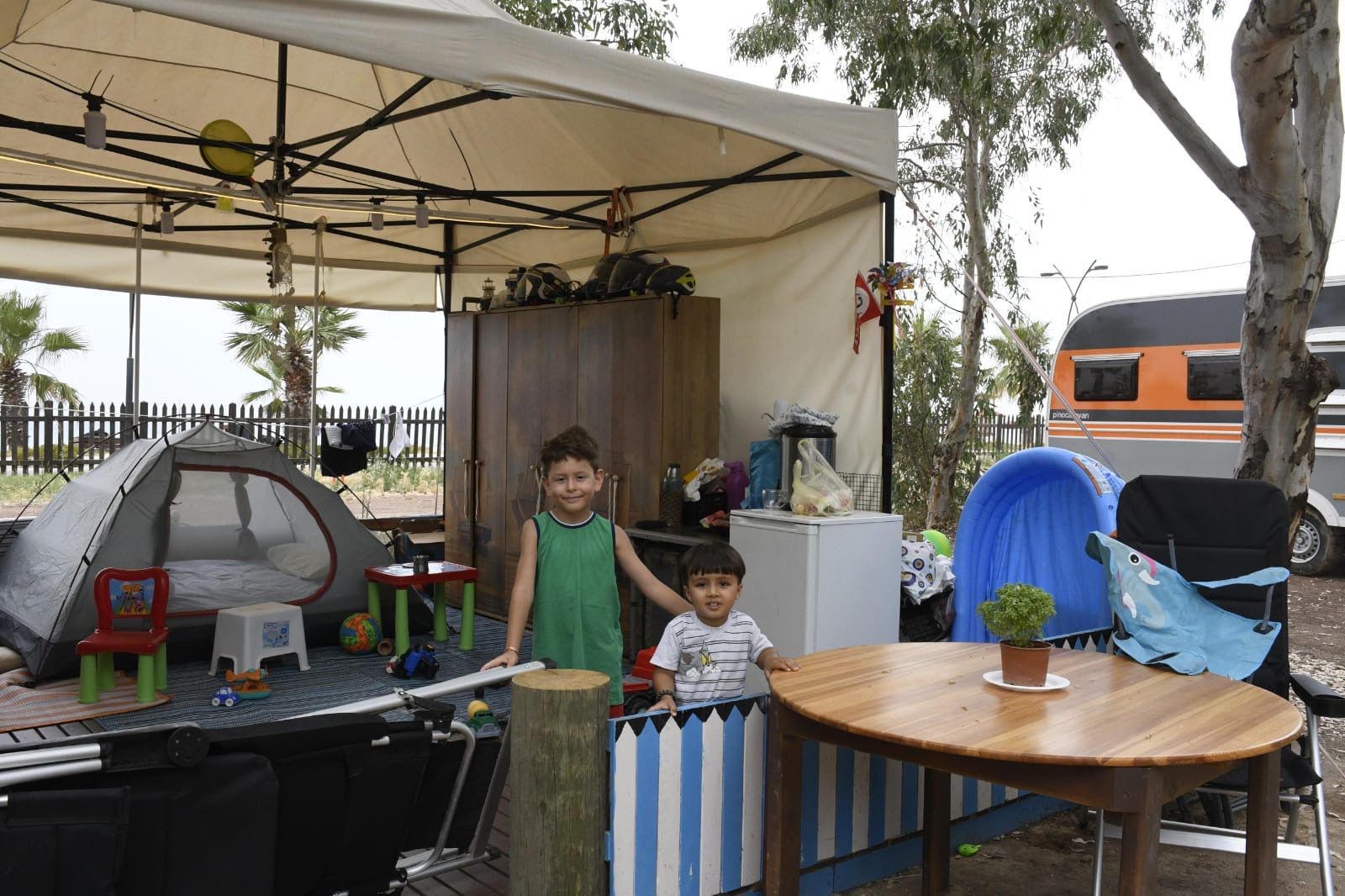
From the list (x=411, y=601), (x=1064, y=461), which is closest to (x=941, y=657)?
(x=1064, y=461)

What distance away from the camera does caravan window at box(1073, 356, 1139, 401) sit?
435 inches

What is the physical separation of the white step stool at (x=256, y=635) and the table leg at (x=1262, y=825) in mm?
4521

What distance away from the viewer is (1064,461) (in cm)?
467

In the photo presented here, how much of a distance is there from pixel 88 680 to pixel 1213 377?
979cm

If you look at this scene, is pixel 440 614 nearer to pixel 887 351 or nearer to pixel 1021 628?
pixel 887 351

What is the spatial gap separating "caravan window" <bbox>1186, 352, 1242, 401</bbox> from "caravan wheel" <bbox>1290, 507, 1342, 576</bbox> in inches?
56.2

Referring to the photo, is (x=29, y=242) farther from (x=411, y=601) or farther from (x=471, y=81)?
(x=471, y=81)

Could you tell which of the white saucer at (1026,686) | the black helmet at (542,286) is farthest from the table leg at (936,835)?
the black helmet at (542,286)

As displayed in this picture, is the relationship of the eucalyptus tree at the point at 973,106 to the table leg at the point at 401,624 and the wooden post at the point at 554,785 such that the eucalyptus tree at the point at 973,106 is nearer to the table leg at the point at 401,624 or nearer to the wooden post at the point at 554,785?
the table leg at the point at 401,624

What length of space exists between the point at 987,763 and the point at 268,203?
499cm

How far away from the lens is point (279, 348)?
16.1 metres

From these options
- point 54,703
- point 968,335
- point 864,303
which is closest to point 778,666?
point 864,303

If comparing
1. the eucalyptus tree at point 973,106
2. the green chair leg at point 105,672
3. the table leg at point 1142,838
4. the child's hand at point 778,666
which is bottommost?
the green chair leg at point 105,672

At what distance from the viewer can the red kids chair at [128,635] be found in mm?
5016
